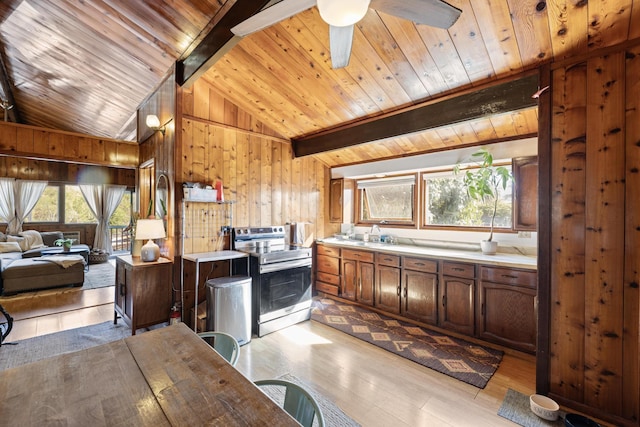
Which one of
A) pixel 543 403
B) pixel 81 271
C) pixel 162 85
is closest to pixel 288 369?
pixel 543 403

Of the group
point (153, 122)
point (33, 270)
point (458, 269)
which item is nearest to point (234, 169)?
point (153, 122)

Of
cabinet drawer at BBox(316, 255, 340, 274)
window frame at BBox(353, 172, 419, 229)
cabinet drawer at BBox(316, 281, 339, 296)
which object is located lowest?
cabinet drawer at BBox(316, 281, 339, 296)

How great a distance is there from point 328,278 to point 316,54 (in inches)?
120

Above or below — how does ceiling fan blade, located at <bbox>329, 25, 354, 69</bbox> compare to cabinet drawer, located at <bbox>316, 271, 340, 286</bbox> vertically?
above

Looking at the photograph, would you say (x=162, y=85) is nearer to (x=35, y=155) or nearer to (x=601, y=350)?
(x=35, y=155)

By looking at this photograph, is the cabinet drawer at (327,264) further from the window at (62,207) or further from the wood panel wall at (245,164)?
the window at (62,207)

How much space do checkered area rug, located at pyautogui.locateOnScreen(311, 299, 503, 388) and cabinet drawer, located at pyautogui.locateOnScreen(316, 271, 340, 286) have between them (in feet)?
1.54

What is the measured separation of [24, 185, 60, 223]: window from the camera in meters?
7.09

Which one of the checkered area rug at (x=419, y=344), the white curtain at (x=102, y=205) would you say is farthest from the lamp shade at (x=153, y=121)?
the white curtain at (x=102, y=205)

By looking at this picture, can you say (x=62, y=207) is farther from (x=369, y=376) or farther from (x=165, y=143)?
(x=369, y=376)

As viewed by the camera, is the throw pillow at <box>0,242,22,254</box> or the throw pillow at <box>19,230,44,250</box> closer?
the throw pillow at <box>0,242,22,254</box>

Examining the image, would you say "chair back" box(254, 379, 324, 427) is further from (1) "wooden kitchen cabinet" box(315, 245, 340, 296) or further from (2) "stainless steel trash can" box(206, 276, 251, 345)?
(1) "wooden kitchen cabinet" box(315, 245, 340, 296)

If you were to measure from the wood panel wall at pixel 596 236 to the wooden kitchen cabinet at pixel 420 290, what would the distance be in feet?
3.98

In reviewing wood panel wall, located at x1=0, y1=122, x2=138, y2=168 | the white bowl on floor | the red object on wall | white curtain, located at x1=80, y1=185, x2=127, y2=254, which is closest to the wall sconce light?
the red object on wall
